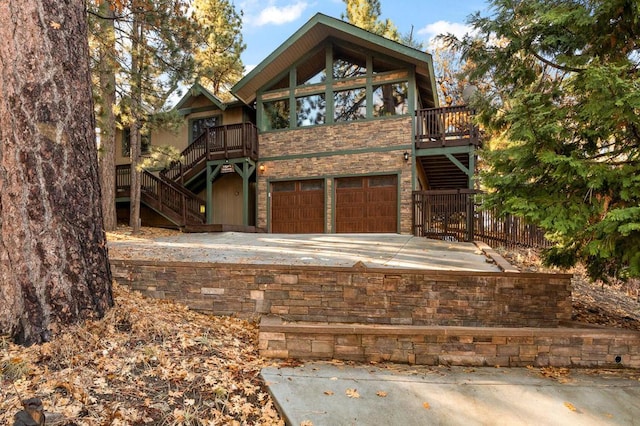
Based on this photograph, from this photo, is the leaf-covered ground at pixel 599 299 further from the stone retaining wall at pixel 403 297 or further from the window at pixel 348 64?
the window at pixel 348 64

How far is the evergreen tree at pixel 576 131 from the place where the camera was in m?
3.25

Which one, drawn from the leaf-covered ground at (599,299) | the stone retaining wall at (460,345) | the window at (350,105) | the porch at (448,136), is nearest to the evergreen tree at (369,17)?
the window at (350,105)

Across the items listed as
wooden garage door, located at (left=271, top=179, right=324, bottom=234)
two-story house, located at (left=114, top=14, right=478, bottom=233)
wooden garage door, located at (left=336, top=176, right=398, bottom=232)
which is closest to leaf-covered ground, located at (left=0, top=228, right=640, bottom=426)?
wooden garage door, located at (left=336, top=176, right=398, bottom=232)

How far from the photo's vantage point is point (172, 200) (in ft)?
41.0

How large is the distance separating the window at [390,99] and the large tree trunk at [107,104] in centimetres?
772

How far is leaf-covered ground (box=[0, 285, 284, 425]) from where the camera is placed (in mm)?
2449

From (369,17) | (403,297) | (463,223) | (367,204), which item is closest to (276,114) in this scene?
(367,204)

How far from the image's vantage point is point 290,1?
1886cm

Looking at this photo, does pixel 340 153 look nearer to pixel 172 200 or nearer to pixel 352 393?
pixel 172 200

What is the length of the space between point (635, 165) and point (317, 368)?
12.4 ft

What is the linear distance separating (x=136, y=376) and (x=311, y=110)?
10833 mm

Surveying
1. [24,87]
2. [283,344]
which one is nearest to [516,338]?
[283,344]

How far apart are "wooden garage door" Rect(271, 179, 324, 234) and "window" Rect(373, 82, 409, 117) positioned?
10.4ft

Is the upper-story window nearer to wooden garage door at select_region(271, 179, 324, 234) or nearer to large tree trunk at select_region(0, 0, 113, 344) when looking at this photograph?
wooden garage door at select_region(271, 179, 324, 234)
